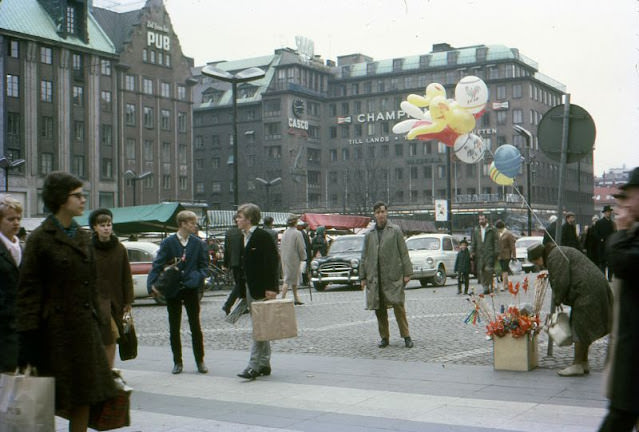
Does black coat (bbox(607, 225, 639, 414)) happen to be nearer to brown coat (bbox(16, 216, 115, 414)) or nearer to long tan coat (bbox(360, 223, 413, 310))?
brown coat (bbox(16, 216, 115, 414))

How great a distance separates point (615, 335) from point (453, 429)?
2.61 m

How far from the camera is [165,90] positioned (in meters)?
81.4

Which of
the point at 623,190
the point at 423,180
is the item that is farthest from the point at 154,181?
the point at 623,190

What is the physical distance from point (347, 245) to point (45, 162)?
45.0m

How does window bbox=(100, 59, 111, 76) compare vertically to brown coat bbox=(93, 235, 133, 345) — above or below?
above

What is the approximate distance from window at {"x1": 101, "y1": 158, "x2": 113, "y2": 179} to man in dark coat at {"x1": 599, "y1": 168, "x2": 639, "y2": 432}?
71.5 m

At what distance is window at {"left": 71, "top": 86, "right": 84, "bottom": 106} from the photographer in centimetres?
6975

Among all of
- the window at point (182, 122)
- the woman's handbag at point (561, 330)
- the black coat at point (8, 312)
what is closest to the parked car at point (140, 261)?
the woman's handbag at point (561, 330)

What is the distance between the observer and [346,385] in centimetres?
866

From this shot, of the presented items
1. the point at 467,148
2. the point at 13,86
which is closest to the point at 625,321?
the point at 467,148

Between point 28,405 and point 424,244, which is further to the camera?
point 424,244

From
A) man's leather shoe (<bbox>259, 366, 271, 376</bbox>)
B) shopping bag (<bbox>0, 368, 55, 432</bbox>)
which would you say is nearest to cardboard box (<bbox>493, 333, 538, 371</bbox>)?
man's leather shoe (<bbox>259, 366, 271, 376</bbox>)

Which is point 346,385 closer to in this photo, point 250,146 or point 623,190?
point 623,190

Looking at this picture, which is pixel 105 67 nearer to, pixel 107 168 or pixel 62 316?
pixel 107 168
